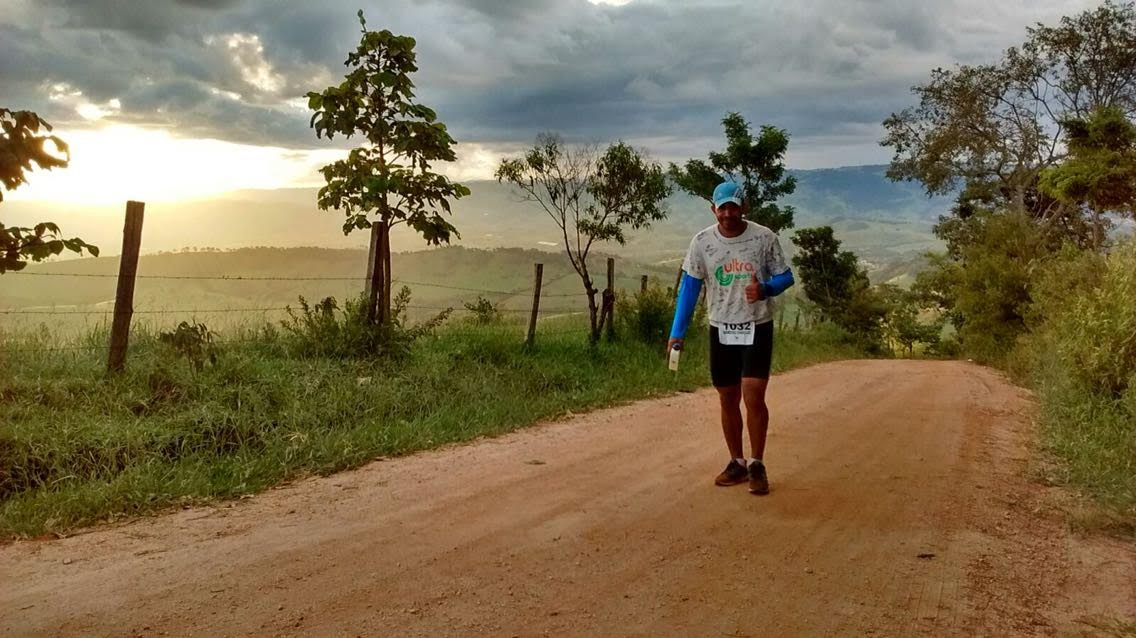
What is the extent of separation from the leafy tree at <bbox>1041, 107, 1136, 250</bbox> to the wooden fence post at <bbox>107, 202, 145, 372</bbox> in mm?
14740

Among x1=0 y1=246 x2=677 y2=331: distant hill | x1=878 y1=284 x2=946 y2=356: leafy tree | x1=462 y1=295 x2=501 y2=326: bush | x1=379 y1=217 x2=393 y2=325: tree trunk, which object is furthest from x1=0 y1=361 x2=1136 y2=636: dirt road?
x1=878 y1=284 x2=946 y2=356: leafy tree

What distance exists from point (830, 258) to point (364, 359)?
31579 millimetres

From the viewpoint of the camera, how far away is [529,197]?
15219 millimetres

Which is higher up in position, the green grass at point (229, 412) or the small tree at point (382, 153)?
the small tree at point (382, 153)

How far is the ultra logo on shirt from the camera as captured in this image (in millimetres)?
5730

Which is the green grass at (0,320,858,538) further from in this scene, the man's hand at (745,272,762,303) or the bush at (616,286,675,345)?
the bush at (616,286,675,345)

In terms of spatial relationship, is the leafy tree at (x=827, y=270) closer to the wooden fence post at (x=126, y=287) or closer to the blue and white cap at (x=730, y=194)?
the wooden fence post at (x=126, y=287)

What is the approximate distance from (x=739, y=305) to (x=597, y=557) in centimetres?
219

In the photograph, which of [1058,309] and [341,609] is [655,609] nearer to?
[341,609]

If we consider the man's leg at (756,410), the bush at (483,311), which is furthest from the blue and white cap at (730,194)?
the bush at (483,311)

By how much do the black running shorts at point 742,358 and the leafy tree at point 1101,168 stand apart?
11277mm

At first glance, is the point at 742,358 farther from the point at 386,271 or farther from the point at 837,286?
the point at 837,286

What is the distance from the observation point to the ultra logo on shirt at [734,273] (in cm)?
573

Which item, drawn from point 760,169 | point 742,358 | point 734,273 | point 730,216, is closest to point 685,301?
point 734,273
